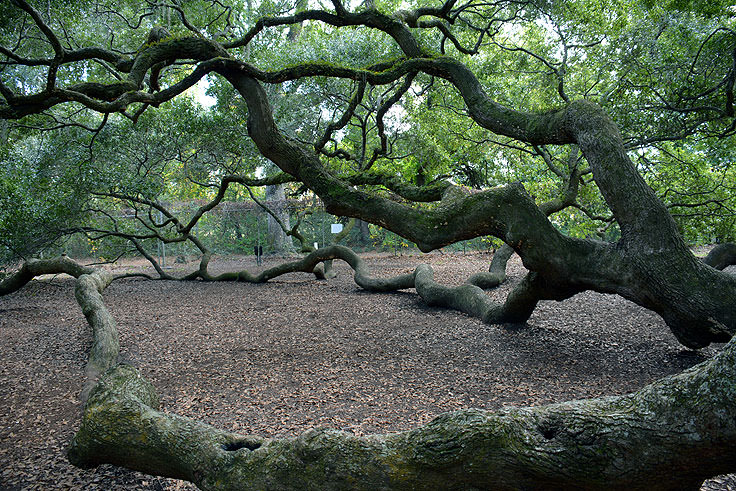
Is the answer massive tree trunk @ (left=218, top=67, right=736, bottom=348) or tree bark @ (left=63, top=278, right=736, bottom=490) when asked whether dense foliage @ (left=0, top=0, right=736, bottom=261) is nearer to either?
massive tree trunk @ (left=218, top=67, right=736, bottom=348)

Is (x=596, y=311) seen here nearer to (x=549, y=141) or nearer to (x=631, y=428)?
(x=549, y=141)

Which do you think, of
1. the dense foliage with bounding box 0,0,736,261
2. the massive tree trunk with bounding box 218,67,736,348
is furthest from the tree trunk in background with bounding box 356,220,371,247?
the massive tree trunk with bounding box 218,67,736,348

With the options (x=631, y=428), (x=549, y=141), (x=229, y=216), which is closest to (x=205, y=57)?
(x=549, y=141)

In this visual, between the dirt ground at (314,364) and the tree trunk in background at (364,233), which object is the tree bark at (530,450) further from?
the tree trunk in background at (364,233)

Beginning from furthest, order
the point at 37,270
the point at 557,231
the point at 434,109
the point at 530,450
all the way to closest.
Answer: the point at 434,109, the point at 37,270, the point at 557,231, the point at 530,450

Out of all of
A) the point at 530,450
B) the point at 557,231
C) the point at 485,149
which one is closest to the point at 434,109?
the point at 485,149

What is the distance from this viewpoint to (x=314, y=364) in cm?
387

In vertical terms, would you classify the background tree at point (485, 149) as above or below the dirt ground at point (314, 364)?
above

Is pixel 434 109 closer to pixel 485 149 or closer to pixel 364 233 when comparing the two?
pixel 485 149

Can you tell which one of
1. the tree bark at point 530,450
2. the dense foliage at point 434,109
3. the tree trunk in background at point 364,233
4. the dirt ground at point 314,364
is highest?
the dense foliage at point 434,109

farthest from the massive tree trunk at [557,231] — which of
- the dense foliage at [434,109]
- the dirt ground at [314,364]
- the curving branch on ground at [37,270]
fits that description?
the curving branch on ground at [37,270]

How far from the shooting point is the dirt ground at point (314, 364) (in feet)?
8.98

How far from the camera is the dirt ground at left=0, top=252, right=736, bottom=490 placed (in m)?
2.74

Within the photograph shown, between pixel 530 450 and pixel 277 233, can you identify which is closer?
pixel 530 450
